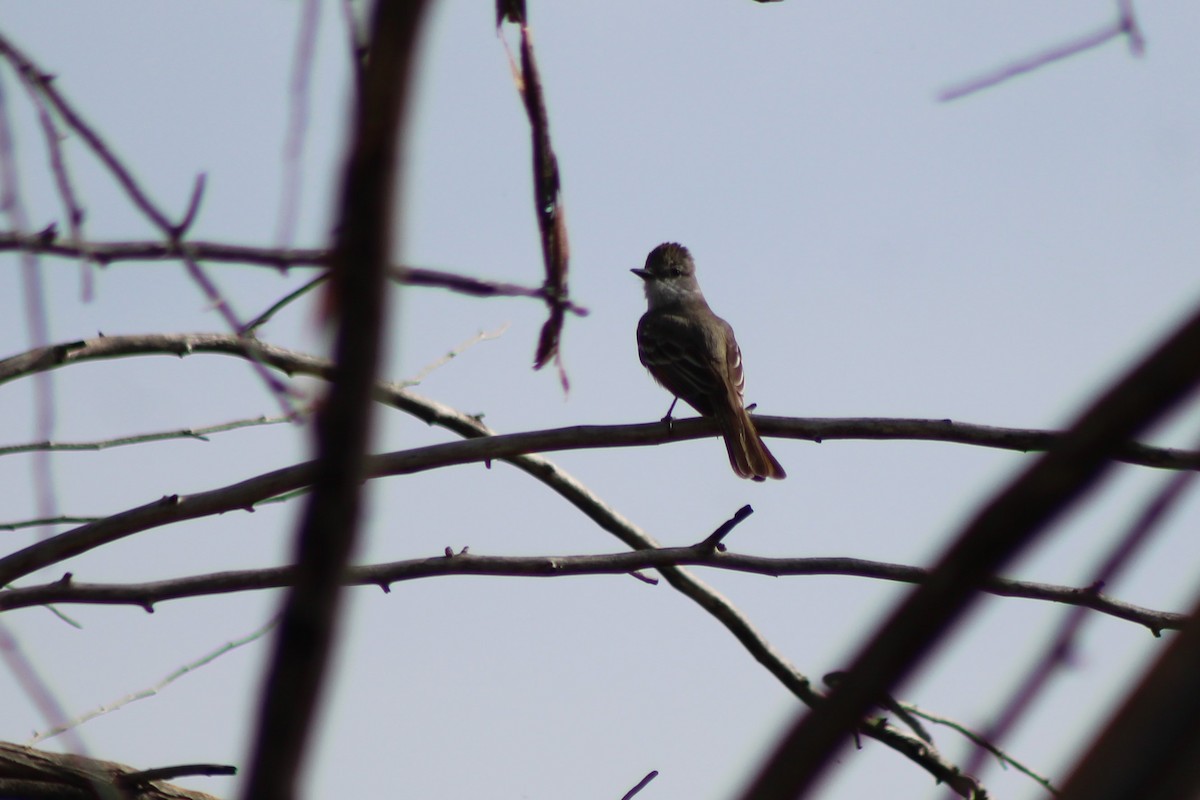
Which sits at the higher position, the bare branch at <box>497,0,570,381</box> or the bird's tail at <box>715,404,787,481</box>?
the bird's tail at <box>715,404,787,481</box>

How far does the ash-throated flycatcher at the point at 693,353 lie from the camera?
8.61m

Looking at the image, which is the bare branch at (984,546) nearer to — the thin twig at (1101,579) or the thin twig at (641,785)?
the thin twig at (1101,579)

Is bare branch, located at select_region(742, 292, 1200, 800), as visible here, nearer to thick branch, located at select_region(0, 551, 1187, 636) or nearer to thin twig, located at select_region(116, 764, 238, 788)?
thin twig, located at select_region(116, 764, 238, 788)

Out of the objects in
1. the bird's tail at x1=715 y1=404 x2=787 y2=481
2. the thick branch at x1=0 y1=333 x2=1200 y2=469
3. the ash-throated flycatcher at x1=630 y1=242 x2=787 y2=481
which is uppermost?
the ash-throated flycatcher at x1=630 y1=242 x2=787 y2=481

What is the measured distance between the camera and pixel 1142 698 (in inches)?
31.2

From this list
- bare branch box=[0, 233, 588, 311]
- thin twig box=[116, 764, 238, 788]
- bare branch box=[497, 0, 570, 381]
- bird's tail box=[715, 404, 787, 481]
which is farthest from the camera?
bird's tail box=[715, 404, 787, 481]

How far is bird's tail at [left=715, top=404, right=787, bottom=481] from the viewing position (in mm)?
8516

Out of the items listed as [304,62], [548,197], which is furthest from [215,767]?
[304,62]

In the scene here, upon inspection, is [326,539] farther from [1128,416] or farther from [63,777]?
[63,777]

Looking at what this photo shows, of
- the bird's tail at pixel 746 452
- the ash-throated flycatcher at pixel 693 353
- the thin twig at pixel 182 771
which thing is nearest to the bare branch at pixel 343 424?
the thin twig at pixel 182 771

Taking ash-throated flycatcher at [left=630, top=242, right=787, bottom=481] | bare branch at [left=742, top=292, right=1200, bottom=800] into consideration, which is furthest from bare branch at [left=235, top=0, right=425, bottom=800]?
ash-throated flycatcher at [left=630, top=242, right=787, bottom=481]

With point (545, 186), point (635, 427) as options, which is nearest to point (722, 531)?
point (635, 427)

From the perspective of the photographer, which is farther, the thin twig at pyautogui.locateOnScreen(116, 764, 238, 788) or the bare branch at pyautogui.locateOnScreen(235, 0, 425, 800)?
the thin twig at pyautogui.locateOnScreen(116, 764, 238, 788)

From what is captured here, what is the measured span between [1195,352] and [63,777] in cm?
409
